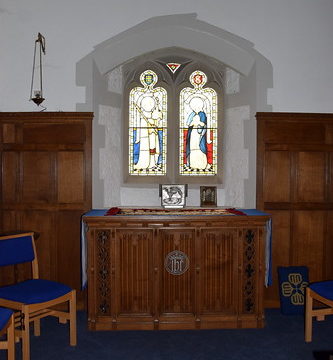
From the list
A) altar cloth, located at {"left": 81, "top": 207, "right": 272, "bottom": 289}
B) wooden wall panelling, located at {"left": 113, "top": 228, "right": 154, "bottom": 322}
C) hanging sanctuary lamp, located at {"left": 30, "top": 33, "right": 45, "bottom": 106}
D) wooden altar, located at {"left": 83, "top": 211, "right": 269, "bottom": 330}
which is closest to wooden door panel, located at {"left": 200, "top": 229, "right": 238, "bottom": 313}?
wooden altar, located at {"left": 83, "top": 211, "right": 269, "bottom": 330}

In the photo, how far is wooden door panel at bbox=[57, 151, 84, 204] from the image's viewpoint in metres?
3.97

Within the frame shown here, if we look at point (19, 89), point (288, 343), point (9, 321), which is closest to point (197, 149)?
point (19, 89)

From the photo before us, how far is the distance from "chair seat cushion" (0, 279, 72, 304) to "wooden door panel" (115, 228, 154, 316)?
565 millimetres

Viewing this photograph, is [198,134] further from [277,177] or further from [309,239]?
[309,239]

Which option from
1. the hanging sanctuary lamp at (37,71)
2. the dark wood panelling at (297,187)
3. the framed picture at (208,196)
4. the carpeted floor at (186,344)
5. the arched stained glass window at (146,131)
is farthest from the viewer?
the arched stained glass window at (146,131)

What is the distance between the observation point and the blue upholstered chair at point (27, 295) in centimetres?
284

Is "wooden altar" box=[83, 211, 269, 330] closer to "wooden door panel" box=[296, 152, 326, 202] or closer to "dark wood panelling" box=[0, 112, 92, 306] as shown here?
"dark wood panelling" box=[0, 112, 92, 306]

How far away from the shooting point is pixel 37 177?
157 inches

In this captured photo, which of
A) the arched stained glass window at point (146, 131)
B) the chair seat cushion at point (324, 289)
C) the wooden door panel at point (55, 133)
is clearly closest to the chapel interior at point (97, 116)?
the wooden door panel at point (55, 133)

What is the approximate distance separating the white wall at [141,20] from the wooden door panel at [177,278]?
160 cm

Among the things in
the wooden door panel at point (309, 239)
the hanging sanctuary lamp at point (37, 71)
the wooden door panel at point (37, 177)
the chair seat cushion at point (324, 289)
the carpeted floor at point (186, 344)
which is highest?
the hanging sanctuary lamp at point (37, 71)

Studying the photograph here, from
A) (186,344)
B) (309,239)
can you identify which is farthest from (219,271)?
(309,239)

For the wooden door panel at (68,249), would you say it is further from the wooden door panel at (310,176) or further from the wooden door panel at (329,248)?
the wooden door panel at (329,248)

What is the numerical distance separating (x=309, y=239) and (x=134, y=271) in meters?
1.84
